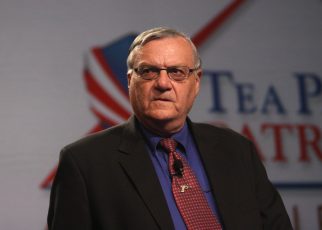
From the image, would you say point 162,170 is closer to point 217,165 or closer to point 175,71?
point 217,165

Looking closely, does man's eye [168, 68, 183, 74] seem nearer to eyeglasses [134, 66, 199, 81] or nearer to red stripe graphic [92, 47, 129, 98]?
eyeglasses [134, 66, 199, 81]

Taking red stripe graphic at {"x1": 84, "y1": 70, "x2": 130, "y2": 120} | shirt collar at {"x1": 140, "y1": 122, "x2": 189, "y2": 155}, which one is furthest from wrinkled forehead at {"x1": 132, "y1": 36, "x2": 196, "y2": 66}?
red stripe graphic at {"x1": 84, "y1": 70, "x2": 130, "y2": 120}

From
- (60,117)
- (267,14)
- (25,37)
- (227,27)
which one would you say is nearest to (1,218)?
(60,117)

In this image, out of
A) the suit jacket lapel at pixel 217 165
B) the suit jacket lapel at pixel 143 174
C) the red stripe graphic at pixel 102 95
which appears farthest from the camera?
the red stripe graphic at pixel 102 95

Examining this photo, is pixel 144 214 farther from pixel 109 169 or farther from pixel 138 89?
pixel 138 89

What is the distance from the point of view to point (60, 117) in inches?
124

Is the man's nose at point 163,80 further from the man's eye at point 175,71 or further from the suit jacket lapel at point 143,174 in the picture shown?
the suit jacket lapel at point 143,174

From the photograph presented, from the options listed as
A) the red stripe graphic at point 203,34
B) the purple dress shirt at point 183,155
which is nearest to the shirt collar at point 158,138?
the purple dress shirt at point 183,155

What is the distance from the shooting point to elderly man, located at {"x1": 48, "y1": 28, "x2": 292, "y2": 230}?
1.67 meters

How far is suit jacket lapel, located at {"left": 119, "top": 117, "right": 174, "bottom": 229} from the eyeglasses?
0.55 feet

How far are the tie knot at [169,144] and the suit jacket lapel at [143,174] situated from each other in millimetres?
60

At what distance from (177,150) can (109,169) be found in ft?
0.75

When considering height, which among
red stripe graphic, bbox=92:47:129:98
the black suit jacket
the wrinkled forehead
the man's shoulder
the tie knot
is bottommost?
the black suit jacket

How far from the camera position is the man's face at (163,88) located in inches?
70.2
